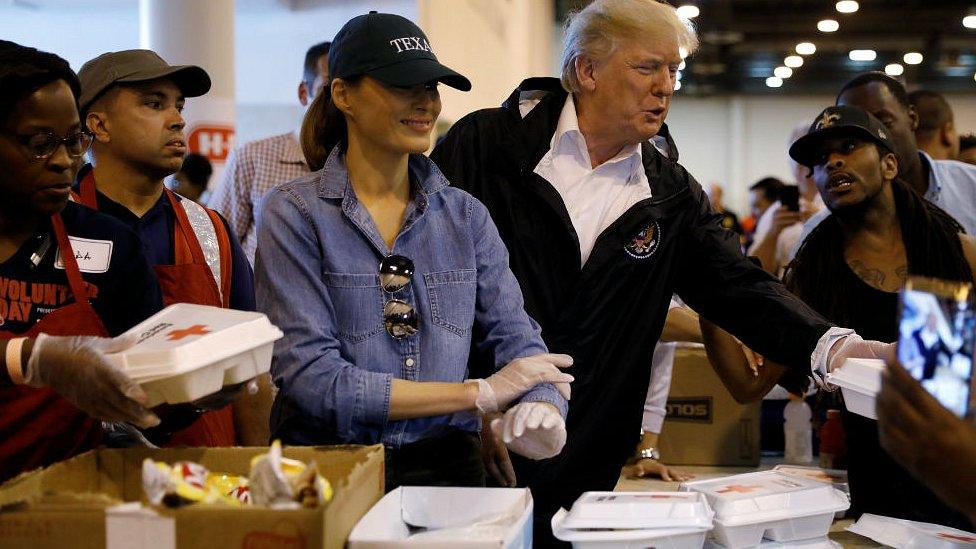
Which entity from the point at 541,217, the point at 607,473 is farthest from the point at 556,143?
the point at 607,473

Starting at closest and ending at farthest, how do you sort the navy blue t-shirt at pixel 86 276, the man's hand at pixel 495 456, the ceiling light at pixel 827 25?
the navy blue t-shirt at pixel 86 276 < the man's hand at pixel 495 456 < the ceiling light at pixel 827 25

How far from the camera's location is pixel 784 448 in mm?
4781

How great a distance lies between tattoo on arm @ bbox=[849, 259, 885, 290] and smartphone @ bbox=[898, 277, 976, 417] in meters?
1.47

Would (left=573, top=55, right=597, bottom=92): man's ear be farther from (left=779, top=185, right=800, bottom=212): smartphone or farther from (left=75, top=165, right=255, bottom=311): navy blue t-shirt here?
(left=779, top=185, right=800, bottom=212): smartphone

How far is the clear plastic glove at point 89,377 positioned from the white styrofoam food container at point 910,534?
4.14ft

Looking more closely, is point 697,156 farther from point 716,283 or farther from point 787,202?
point 716,283

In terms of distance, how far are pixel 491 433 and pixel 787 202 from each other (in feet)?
12.6

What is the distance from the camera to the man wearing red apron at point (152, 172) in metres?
2.46

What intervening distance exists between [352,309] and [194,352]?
1.53 ft

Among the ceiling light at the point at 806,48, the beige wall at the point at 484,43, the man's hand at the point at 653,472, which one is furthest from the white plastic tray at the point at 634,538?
the ceiling light at the point at 806,48

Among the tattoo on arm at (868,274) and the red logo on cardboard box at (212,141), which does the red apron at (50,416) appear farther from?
the red logo on cardboard box at (212,141)

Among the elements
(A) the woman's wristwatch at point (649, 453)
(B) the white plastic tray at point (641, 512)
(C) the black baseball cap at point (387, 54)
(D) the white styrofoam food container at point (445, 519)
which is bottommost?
(A) the woman's wristwatch at point (649, 453)

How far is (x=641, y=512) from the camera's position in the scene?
64.6 inches

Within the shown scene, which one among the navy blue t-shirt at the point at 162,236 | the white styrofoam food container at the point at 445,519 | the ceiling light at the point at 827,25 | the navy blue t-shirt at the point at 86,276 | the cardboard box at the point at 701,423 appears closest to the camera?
the white styrofoam food container at the point at 445,519
